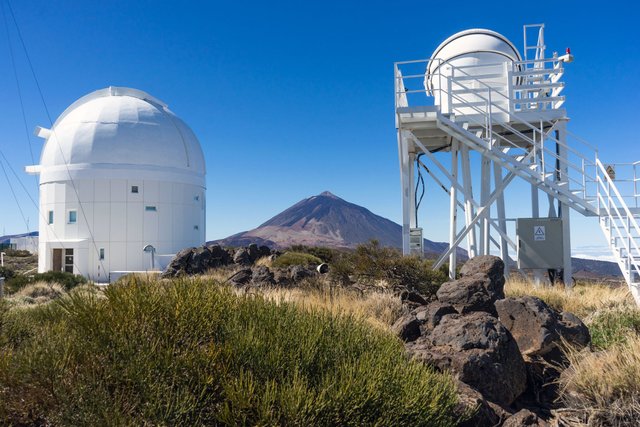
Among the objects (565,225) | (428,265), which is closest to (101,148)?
(428,265)

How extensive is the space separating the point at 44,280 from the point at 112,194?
8324 millimetres

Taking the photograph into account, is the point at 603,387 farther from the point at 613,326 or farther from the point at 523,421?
the point at 613,326

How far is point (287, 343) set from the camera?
375cm

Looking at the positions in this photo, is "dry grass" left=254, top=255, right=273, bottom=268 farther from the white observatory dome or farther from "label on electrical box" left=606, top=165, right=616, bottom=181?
"label on electrical box" left=606, top=165, right=616, bottom=181

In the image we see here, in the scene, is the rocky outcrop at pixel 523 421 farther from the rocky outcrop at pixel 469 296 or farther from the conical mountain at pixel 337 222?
the conical mountain at pixel 337 222

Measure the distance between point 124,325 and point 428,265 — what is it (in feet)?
29.9

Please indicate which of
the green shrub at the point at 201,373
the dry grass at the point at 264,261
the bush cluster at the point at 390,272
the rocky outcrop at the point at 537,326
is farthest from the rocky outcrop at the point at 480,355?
the dry grass at the point at 264,261

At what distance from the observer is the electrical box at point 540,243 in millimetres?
12648

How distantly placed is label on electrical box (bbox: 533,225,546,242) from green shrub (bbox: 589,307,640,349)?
17.3 ft

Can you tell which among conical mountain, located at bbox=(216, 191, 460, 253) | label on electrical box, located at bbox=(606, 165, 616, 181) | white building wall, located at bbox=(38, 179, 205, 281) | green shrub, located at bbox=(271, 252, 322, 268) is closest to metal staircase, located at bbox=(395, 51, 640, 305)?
label on electrical box, located at bbox=(606, 165, 616, 181)

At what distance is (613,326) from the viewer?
6652 millimetres

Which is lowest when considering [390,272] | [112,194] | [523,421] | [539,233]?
[523,421]

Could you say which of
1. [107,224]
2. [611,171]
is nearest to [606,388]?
[611,171]

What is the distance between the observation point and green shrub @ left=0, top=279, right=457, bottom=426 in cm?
306
